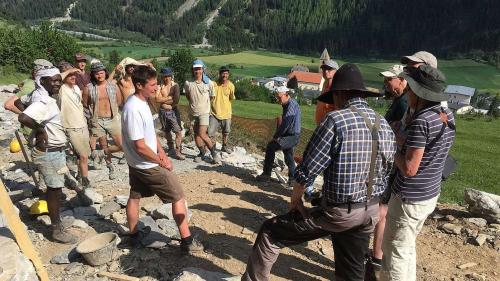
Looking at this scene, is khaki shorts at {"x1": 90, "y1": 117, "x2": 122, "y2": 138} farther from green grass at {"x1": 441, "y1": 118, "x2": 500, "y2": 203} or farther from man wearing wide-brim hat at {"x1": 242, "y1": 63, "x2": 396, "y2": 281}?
green grass at {"x1": 441, "y1": 118, "x2": 500, "y2": 203}

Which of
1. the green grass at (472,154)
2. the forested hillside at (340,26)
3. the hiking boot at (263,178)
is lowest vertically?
the green grass at (472,154)

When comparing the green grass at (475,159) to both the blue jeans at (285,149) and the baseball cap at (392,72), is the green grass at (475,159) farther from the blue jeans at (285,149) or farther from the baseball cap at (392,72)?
the baseball cap at (392,72)

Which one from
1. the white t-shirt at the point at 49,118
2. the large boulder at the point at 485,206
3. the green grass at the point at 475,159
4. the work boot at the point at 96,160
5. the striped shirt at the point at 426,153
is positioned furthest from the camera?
A: the green grass at the point at 475,159

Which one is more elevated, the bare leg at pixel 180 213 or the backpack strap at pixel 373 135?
the backpack strap at pixel 373 135

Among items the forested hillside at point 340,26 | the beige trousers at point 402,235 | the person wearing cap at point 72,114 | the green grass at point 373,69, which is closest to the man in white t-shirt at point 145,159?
the beige trousers at point 402,235

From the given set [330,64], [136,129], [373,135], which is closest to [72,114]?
[136,129]

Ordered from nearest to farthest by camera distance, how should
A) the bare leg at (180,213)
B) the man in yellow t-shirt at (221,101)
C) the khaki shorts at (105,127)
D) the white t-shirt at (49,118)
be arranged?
the bare leg at (180,213)
the white t-shirt at (49,118)
the khaki shorts at (105,127)
the man in yellow t-shirt at (221,101)

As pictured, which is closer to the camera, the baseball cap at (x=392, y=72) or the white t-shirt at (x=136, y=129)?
the white t-shirt at (x=136, y=129)

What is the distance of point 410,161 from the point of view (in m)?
3.43

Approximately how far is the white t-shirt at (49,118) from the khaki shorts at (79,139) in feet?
4.28

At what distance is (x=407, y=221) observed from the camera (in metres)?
3.66

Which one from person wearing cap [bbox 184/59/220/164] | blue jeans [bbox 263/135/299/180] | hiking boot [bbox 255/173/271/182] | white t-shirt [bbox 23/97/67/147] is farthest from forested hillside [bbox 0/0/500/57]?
white t-shirt [bbox 23/97/67/147]

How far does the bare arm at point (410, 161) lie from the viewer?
11.1 ft

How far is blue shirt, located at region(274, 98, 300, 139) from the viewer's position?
693cm
